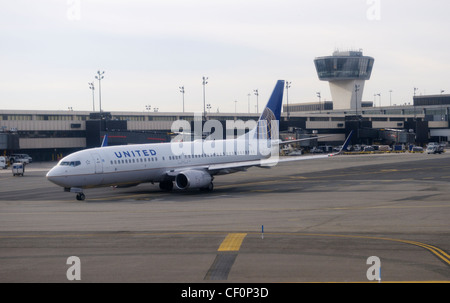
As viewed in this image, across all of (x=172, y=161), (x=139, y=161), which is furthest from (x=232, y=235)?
(x=172, y=161)

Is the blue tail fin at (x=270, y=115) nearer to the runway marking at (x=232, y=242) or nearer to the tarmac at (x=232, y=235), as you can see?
the tarmac at (x=232, y=235)

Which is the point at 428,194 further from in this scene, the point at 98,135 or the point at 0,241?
the point at 98,135

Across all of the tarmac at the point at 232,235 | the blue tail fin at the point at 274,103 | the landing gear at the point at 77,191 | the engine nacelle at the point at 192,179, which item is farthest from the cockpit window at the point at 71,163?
the blue tail fin at the point at 274,103

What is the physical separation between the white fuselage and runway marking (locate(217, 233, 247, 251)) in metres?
20.5

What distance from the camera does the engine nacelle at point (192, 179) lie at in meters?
48.7

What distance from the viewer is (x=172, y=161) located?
51.3 m

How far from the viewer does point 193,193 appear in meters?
50.6

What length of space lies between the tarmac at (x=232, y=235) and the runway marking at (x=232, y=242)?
5 cm

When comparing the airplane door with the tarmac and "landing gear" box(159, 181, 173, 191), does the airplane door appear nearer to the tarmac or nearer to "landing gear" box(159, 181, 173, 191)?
the tarmac

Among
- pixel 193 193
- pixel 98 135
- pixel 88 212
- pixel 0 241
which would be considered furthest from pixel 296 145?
pixel 0 241

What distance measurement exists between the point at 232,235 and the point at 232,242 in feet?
6.26

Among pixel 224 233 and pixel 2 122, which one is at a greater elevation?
pixel 2 122

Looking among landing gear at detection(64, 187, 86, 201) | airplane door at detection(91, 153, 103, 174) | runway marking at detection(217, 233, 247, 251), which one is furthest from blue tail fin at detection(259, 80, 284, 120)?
runway marking at detection(217, 233, 247, 251)
